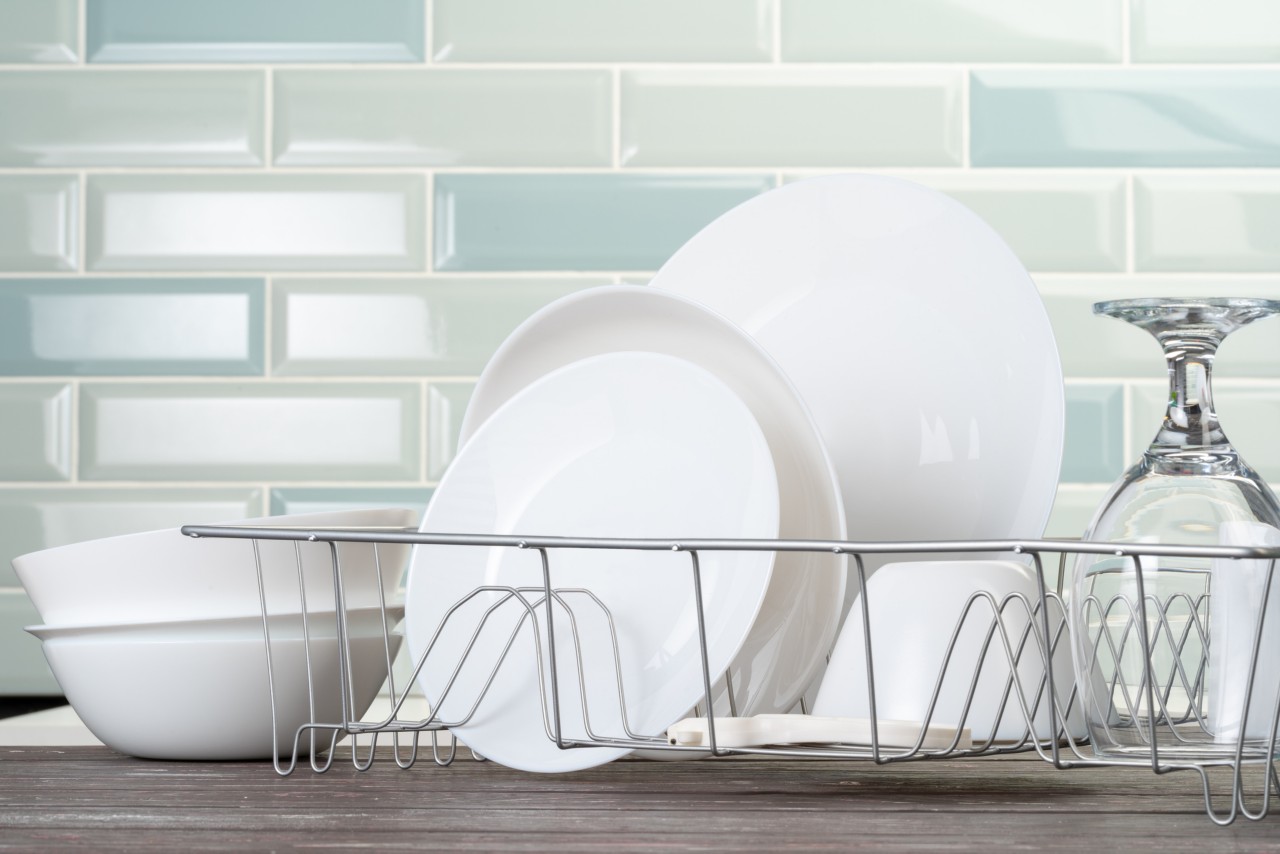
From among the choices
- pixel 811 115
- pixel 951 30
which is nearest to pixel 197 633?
pixel 811 115

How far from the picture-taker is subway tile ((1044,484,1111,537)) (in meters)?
1.14

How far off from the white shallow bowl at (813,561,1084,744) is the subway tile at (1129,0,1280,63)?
2.77 feet

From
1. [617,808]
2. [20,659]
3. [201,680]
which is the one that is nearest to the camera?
[617,808]

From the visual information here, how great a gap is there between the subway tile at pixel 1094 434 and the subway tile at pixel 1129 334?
0.06 feet

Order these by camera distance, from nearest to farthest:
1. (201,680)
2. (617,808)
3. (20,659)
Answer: (617,808)
(201,680)
(20,659)

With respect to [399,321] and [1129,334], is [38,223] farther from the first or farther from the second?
[1129,334]

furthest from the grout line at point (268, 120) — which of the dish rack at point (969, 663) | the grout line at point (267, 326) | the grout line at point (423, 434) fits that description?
the dish rack at point (969, 663)

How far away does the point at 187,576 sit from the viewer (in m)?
0.58

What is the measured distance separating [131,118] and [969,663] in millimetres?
999

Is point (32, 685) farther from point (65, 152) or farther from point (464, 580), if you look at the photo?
point (464, 580)

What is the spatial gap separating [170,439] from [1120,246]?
0.89 meters

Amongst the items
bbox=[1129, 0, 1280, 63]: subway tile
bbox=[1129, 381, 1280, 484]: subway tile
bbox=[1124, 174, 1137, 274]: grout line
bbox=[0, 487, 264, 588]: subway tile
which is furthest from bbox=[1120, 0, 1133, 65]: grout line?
bbox=[0, 487, 264, 588]: subway tile

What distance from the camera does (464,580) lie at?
571 millimetres

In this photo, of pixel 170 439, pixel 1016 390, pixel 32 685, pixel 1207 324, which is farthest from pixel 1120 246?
pixel 32 685
